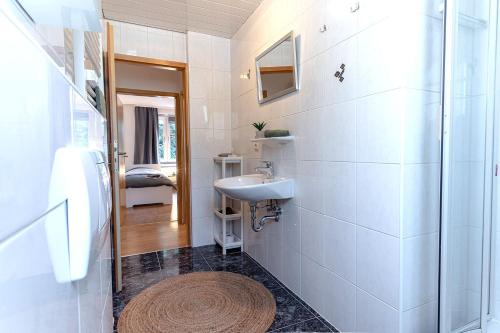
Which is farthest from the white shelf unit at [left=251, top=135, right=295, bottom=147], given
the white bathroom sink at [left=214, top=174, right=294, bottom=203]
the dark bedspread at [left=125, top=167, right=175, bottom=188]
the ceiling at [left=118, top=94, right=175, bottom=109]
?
the ceiling at [left=118, top=94, right=175, bottom=109]

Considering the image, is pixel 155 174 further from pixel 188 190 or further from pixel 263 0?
pixel 263 0

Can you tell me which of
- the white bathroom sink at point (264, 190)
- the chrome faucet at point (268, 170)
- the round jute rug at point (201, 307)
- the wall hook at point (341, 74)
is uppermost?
the wall hook at point (341, 74)

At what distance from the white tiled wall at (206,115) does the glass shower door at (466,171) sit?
2.23 m

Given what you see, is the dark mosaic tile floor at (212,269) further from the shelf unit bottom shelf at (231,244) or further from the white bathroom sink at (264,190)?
the white bathroom sink at (264,190)

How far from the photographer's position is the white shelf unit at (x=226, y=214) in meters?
2.75

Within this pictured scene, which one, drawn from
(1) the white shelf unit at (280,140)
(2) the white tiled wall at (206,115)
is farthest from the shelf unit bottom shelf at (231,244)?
(1) the white shelf unit at (280,140)

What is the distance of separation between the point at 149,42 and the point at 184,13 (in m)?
0.52

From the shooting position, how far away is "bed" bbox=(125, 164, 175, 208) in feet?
16.6

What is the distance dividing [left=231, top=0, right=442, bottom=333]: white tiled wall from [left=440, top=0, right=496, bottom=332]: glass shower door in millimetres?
90

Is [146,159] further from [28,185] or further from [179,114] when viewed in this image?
[28,185]

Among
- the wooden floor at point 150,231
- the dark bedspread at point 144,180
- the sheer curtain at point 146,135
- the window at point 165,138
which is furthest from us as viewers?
the window at point 165,138

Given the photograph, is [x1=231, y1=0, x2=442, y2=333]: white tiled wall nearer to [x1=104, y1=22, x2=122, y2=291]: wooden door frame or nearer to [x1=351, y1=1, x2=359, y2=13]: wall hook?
[x1=351, y1=1, x2=359, y2=13]: wall hook

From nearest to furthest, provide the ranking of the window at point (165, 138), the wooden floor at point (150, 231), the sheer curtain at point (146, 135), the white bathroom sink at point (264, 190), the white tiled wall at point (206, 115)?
the white bathroom sink at point (264, 190) → the white tiled wall at point (206, 115) → the wooden floor at point (150, 231) → the sheer curtain at point (146, 135) → the window at point (165, 138)

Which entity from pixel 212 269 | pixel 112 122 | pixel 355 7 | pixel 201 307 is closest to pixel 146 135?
pixel 112 122
